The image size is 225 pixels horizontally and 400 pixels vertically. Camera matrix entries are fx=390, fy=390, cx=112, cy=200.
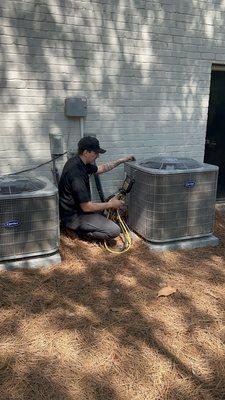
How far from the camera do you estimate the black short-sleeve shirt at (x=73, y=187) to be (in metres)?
4.37

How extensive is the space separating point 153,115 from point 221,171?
5.78 feet

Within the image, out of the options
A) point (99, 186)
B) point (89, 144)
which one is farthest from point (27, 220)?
point (99, 186)

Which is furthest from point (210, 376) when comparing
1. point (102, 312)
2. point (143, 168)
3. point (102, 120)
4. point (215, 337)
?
point (102, 120)

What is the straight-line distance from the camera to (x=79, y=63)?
482cm

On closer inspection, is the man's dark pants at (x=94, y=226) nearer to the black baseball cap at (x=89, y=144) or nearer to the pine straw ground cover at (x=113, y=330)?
the pine straw ground cover at (x=113, y=330)

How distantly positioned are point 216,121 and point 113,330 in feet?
13.7

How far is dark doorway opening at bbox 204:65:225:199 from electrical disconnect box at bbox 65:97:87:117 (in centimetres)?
226

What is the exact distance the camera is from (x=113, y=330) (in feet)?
10.2

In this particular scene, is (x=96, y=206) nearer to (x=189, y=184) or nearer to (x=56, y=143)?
(x=56, y=143)

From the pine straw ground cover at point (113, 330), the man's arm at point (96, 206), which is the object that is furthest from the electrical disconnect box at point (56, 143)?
the pine straw ground cover at point (113, 330)

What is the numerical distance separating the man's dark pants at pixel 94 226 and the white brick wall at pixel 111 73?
866mm

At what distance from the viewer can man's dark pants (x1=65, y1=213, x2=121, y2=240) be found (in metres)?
4.55

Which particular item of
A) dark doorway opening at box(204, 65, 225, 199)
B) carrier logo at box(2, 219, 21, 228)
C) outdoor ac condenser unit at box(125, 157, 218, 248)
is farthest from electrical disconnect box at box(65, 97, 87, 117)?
dark doorway opening at box(204, 65, 225, 199)

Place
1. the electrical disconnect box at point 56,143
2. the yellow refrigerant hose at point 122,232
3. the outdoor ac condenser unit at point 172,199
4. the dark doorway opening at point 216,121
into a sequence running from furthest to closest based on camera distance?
the dark doorway opening at point 216,121 → the electrical disconnect box at point 56,143 → the yellow refrigerant hose at point 122,232 → the outdoor ac condenser unit at point 172,199
